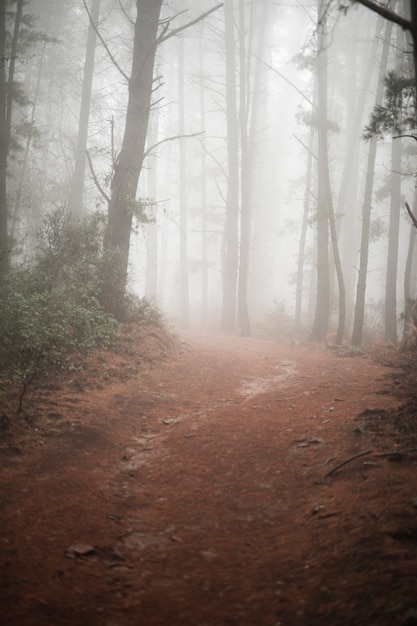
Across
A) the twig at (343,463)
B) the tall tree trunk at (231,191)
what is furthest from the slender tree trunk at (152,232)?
the twig at (343,463)

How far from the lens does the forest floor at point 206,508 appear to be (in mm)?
2305

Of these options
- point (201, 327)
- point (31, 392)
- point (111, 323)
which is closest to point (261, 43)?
point (201, 327)

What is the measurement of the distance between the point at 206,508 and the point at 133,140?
10.2 metres

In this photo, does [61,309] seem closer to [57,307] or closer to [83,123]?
[57,307]

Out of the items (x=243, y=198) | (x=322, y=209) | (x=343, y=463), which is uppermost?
(x=243, y=198)

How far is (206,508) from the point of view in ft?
11.4

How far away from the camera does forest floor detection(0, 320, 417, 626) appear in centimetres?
230

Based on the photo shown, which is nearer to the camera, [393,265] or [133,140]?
[133,140]

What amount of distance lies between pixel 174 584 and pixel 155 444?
248 centimetres

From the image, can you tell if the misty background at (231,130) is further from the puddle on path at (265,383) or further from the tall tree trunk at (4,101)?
the puddle on path at (265,383)

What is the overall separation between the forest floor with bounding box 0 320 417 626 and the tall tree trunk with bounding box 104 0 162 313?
511cm

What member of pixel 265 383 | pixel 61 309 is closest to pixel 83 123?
pixel 61 309

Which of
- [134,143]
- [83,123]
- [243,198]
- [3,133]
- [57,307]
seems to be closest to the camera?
[57,307]

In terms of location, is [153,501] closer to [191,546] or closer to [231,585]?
[191,546]
